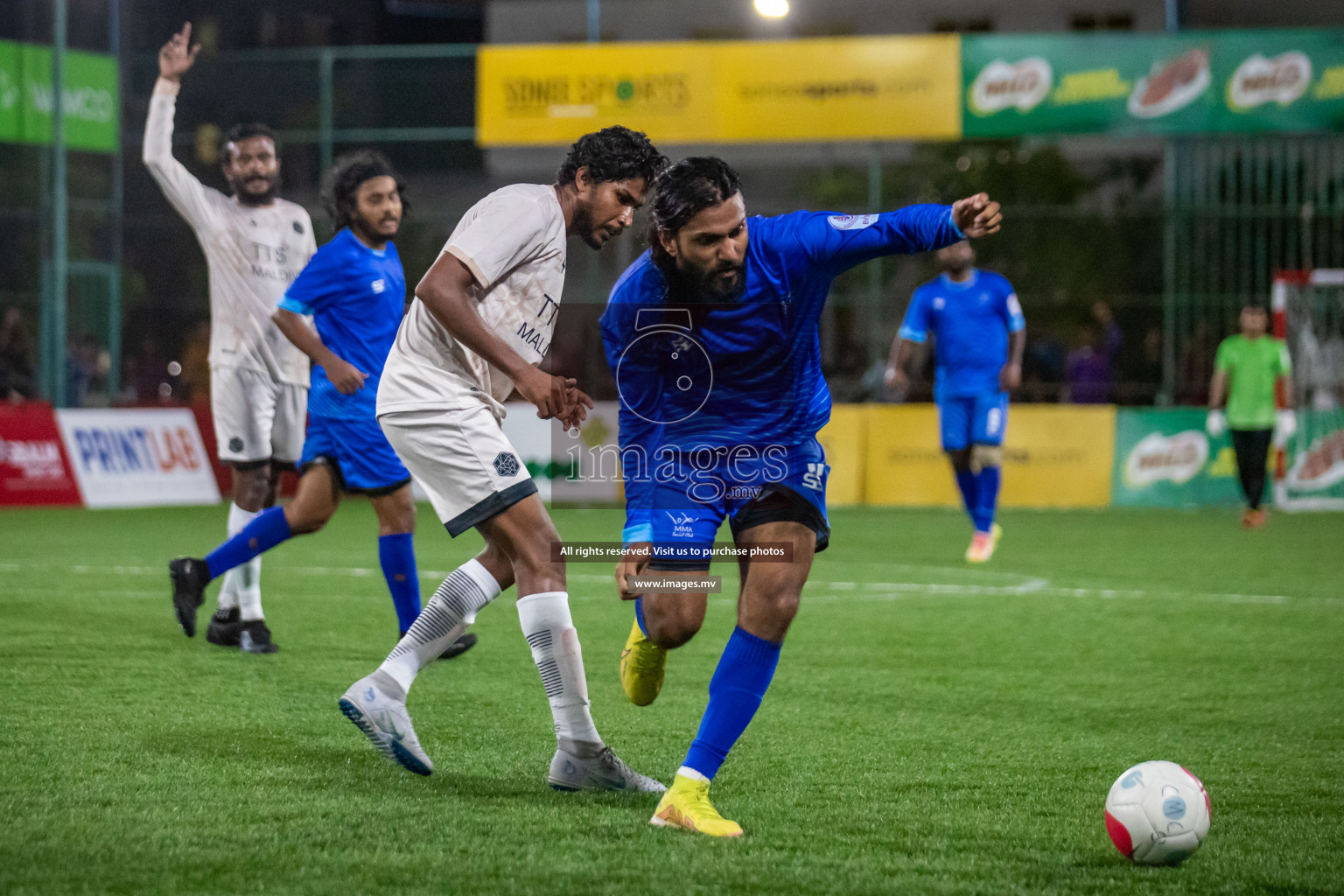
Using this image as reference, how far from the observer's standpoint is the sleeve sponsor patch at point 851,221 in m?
3.91

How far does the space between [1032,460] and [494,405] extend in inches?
513

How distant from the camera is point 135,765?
14.2 feet

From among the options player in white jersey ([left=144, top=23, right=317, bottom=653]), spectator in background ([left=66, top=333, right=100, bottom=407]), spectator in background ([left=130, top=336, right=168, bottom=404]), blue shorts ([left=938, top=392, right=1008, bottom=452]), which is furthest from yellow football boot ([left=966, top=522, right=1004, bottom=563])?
spectator in background ([left=130, top=336, right=168, bottom=404])

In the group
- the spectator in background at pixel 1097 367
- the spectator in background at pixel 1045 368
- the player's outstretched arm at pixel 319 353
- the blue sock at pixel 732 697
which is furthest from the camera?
the spectator in background at pixel 1045 368

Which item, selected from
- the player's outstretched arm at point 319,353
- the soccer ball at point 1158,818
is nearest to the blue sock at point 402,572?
the player's outstretched arm at point 319,353

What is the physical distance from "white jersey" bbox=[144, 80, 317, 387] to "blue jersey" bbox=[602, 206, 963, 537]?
11.0 ft

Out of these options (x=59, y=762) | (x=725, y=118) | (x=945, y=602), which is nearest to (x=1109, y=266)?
(x=725, y=118)

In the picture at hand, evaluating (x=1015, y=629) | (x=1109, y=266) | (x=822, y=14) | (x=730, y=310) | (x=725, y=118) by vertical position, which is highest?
(x=822, y=14)

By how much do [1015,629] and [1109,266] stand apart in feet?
→ 45.5

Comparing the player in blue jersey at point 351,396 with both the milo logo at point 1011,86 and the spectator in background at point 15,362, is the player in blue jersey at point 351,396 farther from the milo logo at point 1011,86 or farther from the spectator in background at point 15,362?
the milo logo at point 1011,86

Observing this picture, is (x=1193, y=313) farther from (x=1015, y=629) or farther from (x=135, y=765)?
(x=135, y=765)

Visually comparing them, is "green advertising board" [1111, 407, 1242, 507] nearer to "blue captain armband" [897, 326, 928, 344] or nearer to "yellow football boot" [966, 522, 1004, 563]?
"blue captain armband" [897, 326, 928, 344]

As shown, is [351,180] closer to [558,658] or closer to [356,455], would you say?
[356,455]

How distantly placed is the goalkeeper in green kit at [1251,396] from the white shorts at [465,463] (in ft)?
36.1
